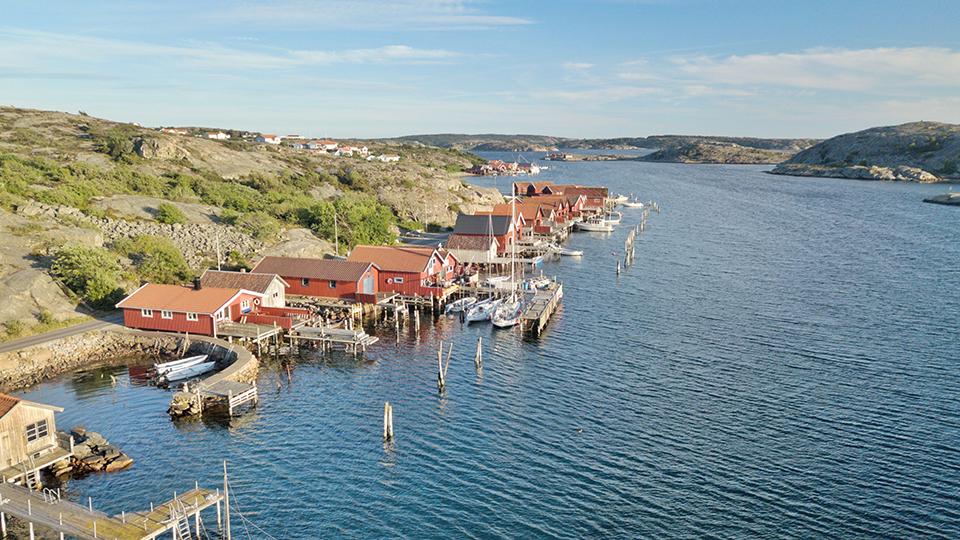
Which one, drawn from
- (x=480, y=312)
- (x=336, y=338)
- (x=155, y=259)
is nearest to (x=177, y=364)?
(x=336, y=338)

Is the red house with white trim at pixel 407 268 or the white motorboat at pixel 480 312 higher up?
the red house with white trim at pixel 407 268

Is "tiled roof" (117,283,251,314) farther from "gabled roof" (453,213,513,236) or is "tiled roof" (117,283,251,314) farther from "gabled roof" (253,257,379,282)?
"gabled roof" (453,213,513,236)

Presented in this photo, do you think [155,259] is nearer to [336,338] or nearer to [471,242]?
[336,338]

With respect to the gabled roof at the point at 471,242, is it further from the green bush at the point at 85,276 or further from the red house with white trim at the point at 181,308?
the green bush at the point at 85,276

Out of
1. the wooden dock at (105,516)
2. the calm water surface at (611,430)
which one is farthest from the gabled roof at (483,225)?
the wooden dock at (105,516)

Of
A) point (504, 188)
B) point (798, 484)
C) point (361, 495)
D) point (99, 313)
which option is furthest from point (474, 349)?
point (504, 188)

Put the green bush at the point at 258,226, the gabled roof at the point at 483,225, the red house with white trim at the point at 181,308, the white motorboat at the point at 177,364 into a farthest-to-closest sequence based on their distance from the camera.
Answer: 1. the gabled roof at the point at 483,225
2. the green bush at the point at 258,226
3. the red house with white trim at the point at 181,308
4. the white motorboat at the point at 177,364
